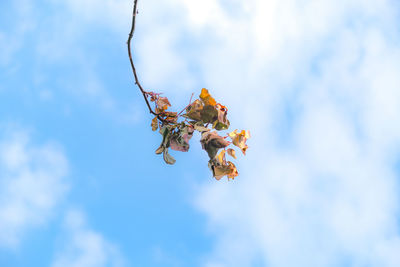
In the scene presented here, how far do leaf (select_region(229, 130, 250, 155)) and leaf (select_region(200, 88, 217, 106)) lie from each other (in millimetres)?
226

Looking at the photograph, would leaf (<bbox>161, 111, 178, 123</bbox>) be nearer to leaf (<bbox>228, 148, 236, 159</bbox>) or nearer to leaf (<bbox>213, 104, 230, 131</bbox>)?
leaf (<bbox>213, 104, 230, 131</bbox>)

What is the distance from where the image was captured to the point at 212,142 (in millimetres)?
2365

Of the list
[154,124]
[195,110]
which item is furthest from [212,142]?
[154,124]

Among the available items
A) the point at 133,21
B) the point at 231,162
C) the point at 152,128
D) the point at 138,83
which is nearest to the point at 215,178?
the point at 231,162

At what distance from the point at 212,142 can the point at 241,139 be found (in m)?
0.21

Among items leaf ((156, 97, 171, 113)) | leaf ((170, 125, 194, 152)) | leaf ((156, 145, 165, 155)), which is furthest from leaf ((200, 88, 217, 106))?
leaf ((156, 145, 165, 155))

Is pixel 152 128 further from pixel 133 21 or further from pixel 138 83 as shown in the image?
pixel 133 21

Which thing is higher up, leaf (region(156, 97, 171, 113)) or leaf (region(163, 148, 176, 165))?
leaf (region(156, 97, 171, 113))

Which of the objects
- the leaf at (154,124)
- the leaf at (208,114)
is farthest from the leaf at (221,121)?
the leaf at (154,124)

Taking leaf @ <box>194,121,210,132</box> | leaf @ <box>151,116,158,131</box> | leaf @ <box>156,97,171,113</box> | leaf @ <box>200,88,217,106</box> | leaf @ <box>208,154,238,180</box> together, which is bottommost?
leaf @ <box>208,154,238,180</box>

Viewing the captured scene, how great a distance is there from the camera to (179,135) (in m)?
2.52

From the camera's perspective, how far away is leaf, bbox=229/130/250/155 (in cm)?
247

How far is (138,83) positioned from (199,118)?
0.43 m

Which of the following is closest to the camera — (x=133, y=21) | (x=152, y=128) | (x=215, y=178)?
(x=133, y=21)
